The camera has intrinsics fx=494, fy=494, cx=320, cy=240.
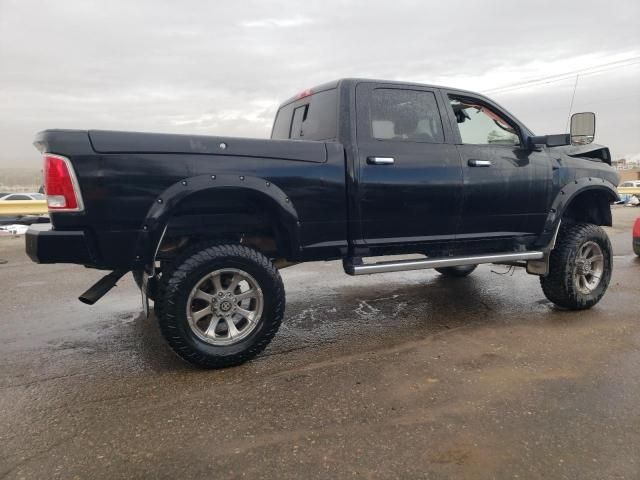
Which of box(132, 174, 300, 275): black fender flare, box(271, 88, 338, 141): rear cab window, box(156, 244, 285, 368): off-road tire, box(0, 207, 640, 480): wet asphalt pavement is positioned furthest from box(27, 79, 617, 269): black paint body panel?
box(0, 207, 640, 480): wet asphalt pavement

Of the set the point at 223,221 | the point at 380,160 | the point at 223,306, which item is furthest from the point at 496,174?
the point at 223,306

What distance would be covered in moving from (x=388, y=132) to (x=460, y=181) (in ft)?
2.45

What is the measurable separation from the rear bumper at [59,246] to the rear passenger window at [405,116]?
222 cm

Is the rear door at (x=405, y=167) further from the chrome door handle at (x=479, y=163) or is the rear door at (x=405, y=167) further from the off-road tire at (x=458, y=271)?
the off-road tire at (x=458, y=271)

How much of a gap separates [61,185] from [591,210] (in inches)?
192

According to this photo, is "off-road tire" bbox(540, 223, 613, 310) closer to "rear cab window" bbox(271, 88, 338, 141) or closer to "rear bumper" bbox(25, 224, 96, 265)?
"rear cab window" bbox(271, 88, 338, 141)

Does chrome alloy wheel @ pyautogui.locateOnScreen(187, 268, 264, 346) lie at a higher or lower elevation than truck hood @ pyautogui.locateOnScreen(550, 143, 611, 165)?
lower

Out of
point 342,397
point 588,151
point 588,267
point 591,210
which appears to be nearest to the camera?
point 342,397

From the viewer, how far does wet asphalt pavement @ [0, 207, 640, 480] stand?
2.27m

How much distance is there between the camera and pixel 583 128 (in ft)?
15.4

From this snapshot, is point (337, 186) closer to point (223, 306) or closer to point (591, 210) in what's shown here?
point (223, 306)

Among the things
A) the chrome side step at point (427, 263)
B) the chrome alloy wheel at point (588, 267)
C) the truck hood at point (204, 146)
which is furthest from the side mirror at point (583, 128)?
the truck hood at point (204, 146)

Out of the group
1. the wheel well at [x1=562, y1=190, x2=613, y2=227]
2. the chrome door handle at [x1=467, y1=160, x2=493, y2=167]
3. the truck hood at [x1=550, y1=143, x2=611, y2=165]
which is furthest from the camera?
the wheel well at [x1=562, y1=190, x2=613, y2=227]

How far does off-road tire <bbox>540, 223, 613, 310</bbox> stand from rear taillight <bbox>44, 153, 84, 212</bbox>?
4.07 metres
